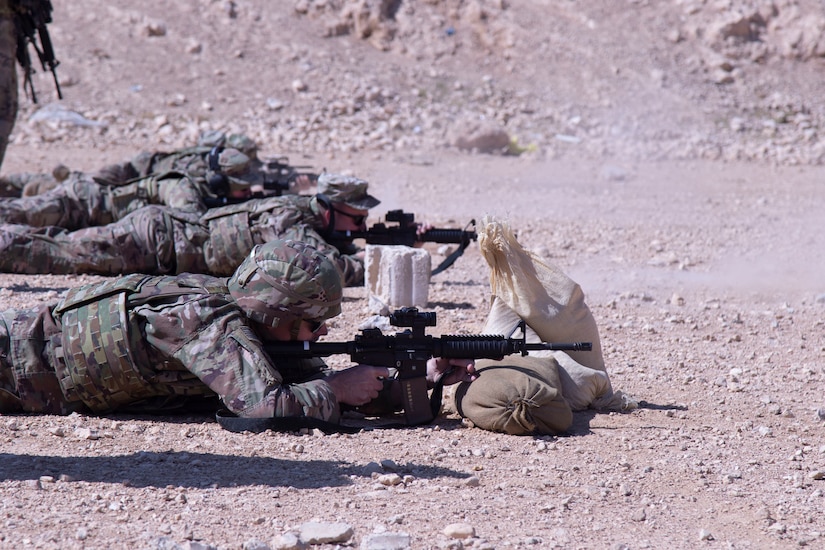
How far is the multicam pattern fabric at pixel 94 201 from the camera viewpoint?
8.23 m

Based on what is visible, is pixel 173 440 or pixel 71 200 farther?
pixel 71 200

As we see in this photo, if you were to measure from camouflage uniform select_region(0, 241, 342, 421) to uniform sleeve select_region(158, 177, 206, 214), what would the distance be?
385 cm

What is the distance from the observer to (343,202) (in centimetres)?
738

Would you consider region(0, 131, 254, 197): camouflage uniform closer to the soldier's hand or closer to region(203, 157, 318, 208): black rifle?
region(203, 157, 318, 208): black rifle

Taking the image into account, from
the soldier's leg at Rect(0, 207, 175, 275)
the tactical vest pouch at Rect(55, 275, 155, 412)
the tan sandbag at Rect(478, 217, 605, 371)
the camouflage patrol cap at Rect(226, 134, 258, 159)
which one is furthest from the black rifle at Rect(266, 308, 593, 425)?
the camouflage patrol cap at Rect(226, 134, 258, 159)

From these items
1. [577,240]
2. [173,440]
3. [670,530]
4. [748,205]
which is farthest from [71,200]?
[748,205]

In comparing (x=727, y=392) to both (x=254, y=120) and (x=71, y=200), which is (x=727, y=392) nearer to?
(x=71, y=200)

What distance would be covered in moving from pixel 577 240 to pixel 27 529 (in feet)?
22.5

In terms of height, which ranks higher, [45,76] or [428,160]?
[45,76]

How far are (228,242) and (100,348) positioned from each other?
317 centimetres

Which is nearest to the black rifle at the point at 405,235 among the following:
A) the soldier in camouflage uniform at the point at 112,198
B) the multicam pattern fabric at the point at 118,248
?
the multicam pattern fabric at the point at 118,248

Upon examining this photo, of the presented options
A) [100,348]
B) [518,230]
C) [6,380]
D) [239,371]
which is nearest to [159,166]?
[518,230]

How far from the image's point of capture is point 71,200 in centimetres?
846

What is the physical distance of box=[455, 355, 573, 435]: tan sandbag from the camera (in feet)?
13.9
